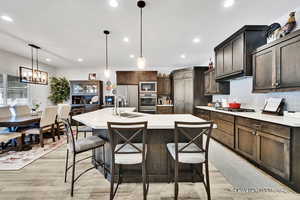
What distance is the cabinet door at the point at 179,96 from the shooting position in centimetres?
545

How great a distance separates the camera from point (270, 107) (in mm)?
2529

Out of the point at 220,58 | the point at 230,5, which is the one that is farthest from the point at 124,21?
the point at 220,58

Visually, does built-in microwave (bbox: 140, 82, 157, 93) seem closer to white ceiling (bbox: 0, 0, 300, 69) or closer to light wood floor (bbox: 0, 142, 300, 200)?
white ceiling (bbox: 0, 0, 300, 69)

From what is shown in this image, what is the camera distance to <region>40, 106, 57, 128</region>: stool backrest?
131 inches

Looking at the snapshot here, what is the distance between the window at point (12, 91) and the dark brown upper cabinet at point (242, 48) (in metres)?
6.74

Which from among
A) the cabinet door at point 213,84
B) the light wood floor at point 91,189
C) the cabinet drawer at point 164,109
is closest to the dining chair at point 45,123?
the light wood floor at point 91,189

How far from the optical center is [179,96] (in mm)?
5582

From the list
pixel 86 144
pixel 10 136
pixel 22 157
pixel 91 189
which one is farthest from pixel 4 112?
pixel 91 189

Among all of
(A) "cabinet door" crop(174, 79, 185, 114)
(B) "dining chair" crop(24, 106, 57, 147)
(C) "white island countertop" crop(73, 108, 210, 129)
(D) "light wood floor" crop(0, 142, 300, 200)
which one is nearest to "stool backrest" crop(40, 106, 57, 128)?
(B) "dining chair" crop(24, 106, 57, 147)

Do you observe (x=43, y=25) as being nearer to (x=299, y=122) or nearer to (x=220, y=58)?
(x=220, y=58)

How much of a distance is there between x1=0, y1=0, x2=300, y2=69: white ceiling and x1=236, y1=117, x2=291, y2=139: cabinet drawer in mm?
1988

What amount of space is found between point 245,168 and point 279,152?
668 millimetres

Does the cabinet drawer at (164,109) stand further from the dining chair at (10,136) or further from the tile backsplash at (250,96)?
the dining chair at (10,136)

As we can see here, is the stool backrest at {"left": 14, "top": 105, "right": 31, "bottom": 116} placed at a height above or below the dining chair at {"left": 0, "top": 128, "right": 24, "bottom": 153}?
above
